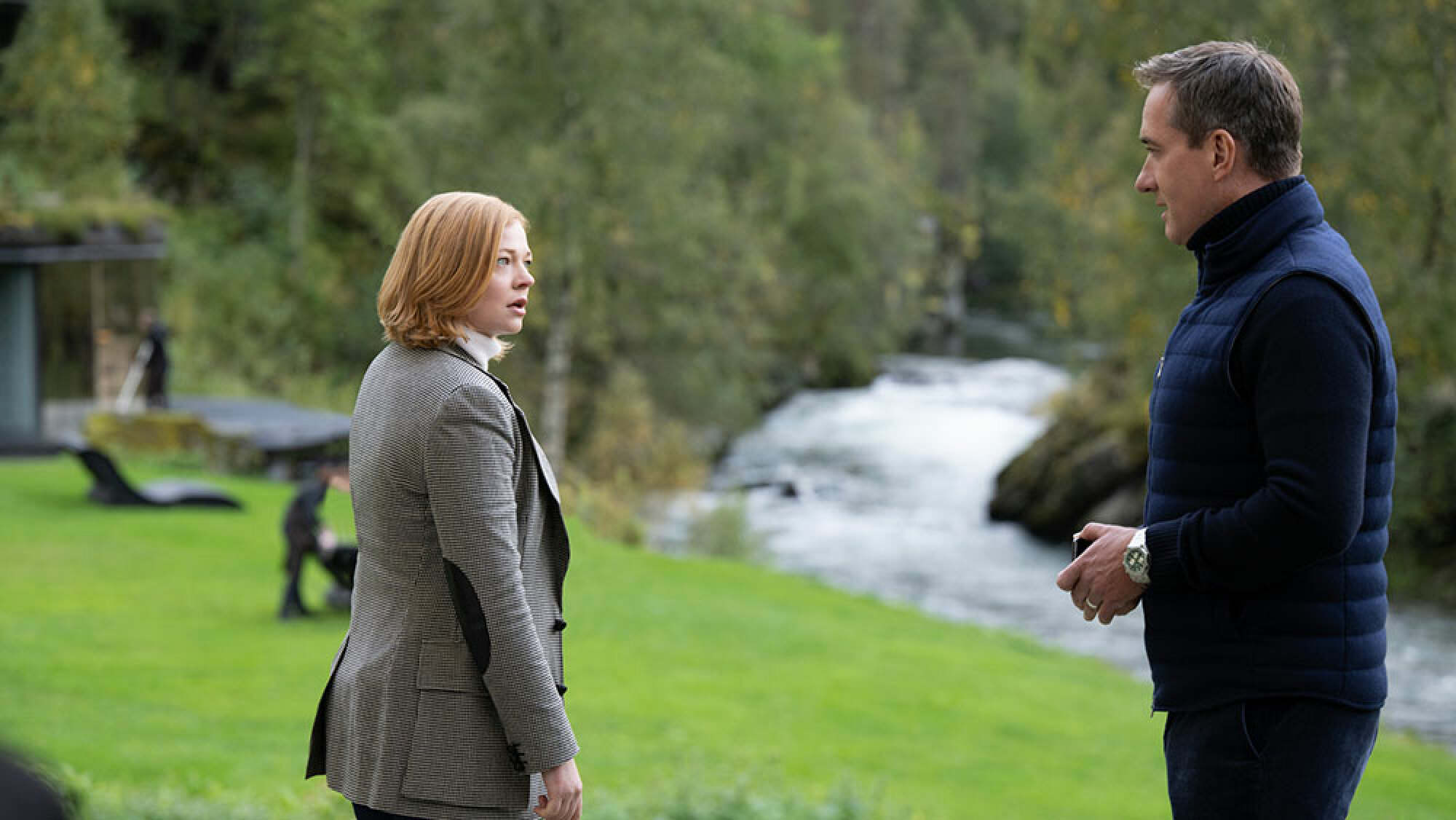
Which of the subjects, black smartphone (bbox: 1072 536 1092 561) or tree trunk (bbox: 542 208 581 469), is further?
tree trunk (bbox: 542 208 581 469)

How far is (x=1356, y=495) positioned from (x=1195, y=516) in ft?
0.96

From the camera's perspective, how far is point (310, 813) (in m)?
6.48

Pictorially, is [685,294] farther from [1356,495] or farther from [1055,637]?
→ [1356,495]

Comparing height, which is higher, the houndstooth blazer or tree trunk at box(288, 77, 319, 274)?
tree trunk at box(288, 77, 319, 274)

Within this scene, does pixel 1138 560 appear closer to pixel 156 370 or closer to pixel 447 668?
pixel 447 668

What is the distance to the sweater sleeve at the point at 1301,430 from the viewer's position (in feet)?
8.84

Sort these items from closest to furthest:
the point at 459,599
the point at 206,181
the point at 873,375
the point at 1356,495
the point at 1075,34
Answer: the point at 1356,495 → the point at 459,599 → the point at 1075,34 → the point at 206,181 → the point at 873,375

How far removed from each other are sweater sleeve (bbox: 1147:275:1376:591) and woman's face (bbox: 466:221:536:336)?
4.73ft

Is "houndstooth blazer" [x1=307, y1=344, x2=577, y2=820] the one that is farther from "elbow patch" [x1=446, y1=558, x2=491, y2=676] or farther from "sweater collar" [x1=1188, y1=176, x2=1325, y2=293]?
"sweater collar" [x1=1188, y1=176, x2=1325, y2=293]

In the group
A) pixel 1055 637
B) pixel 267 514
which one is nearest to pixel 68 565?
pixel 267 514

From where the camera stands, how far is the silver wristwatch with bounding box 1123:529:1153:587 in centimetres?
294

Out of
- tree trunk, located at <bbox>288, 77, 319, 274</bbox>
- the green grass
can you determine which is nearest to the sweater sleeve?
the green grass

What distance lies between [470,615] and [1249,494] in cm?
153

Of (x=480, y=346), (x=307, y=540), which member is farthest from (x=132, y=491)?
(x=480, y=346)
